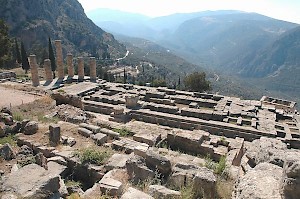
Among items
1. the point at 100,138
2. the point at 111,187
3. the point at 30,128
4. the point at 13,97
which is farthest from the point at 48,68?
the point at 111,187

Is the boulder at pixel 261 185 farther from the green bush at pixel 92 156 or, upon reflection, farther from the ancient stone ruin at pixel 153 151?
the green bush at pixel 92 156

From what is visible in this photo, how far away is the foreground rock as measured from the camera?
624 cm

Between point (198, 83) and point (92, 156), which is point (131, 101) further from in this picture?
point (198, 83)

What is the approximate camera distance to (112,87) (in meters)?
30.1

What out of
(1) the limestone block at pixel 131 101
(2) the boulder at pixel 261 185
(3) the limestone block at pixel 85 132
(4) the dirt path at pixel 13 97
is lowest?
(1) the limestone block at pixel 131 101

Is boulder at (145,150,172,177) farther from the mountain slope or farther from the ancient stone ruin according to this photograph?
the mountain slope

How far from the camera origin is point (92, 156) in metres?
10.2

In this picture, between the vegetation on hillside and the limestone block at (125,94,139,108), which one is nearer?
the limestone block at (125,94,139,108)

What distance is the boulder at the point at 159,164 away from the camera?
27.8 feet

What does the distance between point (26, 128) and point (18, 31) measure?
287 ft

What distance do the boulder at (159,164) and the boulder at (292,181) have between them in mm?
4000

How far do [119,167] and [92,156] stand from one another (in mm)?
1366

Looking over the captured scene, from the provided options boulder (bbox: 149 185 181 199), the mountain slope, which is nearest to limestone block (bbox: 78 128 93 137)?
boulder (bbox: 149 185 181 199)

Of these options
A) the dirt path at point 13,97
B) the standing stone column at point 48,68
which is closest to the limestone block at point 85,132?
the dirt path at point 13,97
